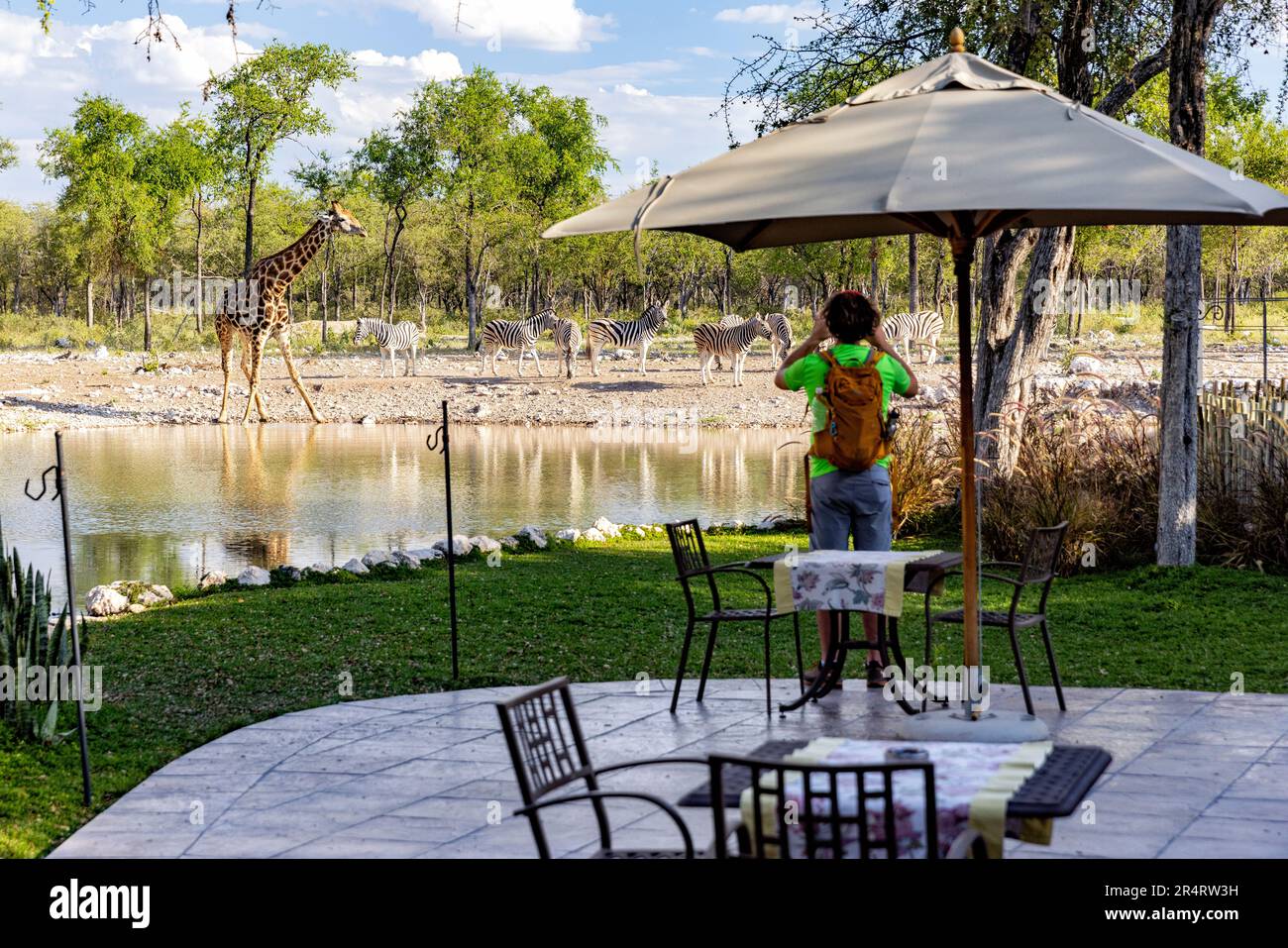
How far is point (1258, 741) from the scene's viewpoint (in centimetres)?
608

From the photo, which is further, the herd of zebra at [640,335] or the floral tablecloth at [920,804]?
the herd of zebra at [640,335]

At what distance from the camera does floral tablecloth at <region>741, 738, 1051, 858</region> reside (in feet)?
10.4

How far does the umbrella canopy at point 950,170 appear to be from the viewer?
455 cm

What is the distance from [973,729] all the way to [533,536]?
9.04 m

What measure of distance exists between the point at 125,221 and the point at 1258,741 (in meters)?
49.6

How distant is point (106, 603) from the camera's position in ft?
34.3

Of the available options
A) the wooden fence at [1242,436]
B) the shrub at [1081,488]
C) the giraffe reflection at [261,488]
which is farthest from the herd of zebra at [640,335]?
the wooden fence at [1242,436]

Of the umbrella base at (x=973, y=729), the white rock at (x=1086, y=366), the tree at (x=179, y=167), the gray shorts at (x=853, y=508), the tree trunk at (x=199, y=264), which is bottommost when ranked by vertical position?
the umbrella base at (x=973, y=729)

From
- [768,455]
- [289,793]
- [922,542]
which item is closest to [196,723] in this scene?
[289,793]

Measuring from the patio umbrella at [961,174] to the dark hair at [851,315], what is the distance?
87 cm

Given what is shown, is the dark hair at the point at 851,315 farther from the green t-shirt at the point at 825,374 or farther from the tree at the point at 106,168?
the tree at the point at 106,168

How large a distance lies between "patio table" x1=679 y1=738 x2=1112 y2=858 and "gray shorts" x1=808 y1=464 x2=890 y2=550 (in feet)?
10.2

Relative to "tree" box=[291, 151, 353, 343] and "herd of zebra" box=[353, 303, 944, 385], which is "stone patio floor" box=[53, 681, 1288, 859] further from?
"tree" box=[291, 151, 353, 343]

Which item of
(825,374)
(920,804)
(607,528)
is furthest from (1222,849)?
(607,528)
